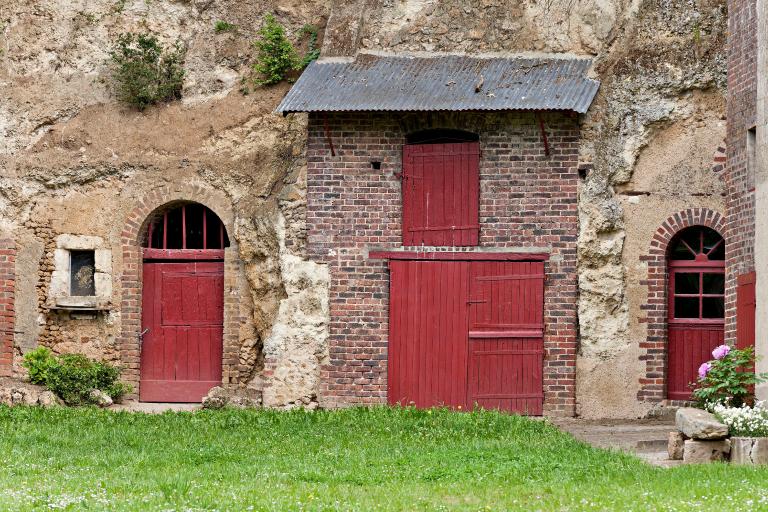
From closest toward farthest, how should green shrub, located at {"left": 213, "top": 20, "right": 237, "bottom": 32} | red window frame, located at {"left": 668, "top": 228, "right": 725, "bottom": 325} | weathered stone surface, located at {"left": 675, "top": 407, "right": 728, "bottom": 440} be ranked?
weathered stone surface, located at {"left": 675, "top": 407, "right": 728, "bottom": 440}
red window frame, located at {"left": 668, "top": 228, "right": 725, "bottom": 325}
green shrub, located at {"left": 213, "top": 20, "right": 237, "bottom": 32}

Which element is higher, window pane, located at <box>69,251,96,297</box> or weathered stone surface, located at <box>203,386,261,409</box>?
window pane, located at <box>69,251,96,297</box>

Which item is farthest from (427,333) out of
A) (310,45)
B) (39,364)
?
(39,364)

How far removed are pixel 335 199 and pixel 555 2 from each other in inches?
156

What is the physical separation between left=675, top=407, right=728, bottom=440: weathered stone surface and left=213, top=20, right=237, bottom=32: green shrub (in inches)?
369

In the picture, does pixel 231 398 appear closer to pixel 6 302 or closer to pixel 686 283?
pixel 6 302

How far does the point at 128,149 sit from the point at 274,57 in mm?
2401

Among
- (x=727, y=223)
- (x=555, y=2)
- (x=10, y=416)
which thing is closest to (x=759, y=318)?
(x=727, y=223)

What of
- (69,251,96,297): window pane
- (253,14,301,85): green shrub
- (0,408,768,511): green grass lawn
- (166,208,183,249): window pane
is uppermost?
(253,14,301,85): green shrub

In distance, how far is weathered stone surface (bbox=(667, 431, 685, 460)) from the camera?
14.1m

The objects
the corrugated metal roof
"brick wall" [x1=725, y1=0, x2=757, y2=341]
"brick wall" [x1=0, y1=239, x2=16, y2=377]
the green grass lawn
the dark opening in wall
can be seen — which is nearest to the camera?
the green grass lawn

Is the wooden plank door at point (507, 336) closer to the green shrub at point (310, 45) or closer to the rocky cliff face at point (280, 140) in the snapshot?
the rocky cliff face at point (280, 140)

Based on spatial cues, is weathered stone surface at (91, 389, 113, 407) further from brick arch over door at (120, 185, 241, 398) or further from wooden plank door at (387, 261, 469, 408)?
wooden plank door at (387, 261, 469, 408)

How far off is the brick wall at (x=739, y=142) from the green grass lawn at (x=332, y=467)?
112 inches

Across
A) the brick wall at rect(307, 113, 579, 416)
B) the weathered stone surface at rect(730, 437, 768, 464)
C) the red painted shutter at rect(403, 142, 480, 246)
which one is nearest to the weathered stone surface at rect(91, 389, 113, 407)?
the brick wall at rect(307, 113, 579, 416)
